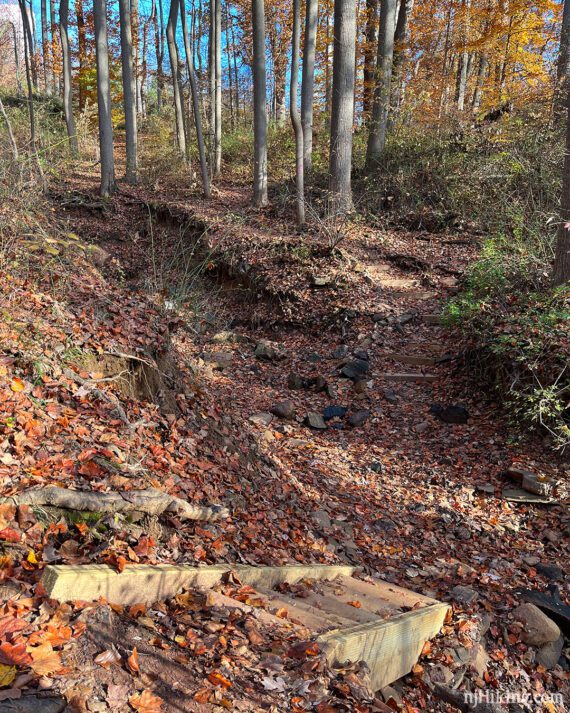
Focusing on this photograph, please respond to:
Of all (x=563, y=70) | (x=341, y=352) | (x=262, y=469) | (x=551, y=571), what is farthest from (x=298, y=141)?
(x=551, y=571)

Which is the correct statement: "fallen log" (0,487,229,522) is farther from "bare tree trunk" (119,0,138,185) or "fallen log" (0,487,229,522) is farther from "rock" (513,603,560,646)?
"bare tree trunk" (119,0,138,185)

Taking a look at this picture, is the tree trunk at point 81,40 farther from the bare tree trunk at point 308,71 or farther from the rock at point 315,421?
the rock at point 315,421

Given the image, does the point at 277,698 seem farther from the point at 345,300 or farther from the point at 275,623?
the point at 345,300

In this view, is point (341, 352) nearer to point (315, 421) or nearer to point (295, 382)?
point (295, 382)

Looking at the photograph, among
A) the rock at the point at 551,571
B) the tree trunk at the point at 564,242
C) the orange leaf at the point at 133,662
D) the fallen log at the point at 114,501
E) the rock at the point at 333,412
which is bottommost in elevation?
the rock at the point at 333,412

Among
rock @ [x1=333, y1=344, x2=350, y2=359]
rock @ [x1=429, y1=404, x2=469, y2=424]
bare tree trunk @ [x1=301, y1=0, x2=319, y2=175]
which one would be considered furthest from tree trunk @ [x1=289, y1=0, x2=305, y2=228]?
rock @ [x1=429, y1=404, x2=469, y2=424]

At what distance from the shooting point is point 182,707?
1809 mm

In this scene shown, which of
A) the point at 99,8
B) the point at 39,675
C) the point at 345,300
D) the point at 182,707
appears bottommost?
the point at 345,300

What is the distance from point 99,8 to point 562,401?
17.6 metres

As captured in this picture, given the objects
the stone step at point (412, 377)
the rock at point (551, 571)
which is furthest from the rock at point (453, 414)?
the rock at point (551, 571)

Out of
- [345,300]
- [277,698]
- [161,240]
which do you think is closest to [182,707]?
[277,698]

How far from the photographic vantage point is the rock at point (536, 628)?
371 cm

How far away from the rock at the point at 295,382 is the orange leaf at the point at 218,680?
257 inches

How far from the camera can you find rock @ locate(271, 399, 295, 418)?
294 inches
